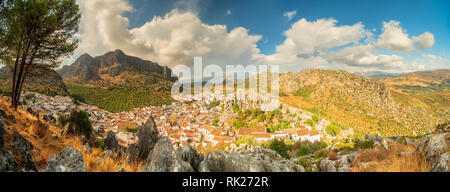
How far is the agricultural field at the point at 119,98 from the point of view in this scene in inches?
2434

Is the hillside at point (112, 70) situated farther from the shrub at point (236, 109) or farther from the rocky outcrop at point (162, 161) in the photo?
the rocky outcrop at point (162, 161)

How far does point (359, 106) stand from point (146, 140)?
9092cm

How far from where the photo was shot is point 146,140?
6859mm

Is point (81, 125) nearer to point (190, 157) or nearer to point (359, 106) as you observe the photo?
point (190, 157)

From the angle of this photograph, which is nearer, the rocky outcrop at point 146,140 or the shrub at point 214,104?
the rocky outcrop at point 146,140

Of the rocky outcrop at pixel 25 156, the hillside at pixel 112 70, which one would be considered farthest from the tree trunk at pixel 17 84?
the hillside at pixel 112 70

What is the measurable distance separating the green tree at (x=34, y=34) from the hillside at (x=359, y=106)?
70060 mm

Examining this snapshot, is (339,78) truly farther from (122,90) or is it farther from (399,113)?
(122,90)

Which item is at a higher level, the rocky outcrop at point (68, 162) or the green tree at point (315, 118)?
the rocky outcrop at point (68, 162)

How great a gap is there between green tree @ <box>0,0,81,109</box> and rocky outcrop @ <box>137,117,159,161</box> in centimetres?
713

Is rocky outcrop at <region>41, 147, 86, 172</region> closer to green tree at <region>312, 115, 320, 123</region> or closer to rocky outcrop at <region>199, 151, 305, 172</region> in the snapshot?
rocky outcrop at <region>199, 151, 305, 172</region>

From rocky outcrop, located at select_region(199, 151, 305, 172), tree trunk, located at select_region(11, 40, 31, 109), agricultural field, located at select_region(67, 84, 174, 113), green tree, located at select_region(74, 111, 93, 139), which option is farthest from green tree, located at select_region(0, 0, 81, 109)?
agricultural field, located at select_region(67, 84, 174, 113)
